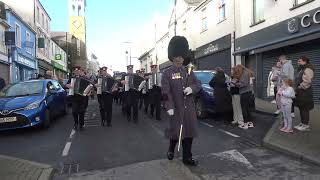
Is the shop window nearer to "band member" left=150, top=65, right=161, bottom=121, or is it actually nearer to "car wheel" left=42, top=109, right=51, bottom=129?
"band member" left=150, top=65, right=161, bottom=121

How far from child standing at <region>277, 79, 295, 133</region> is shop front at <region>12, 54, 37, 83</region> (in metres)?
21.6

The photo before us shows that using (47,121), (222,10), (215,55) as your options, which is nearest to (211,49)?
(215,55)

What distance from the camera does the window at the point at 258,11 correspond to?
899 inches

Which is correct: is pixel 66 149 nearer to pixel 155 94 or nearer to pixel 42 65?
pixel 155 94

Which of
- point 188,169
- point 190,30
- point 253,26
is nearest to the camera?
point 188,169

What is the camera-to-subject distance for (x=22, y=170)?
25.9ft

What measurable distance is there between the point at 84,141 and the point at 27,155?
68.4 inches

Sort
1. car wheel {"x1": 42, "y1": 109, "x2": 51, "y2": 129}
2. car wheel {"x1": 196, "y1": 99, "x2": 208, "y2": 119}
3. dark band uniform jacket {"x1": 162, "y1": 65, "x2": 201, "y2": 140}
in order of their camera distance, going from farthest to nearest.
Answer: car wheel {"x1": 196, "y1": 99, "x2": 208, "y2": 119}, car wheel {"x1": 42, "y1": 109, "x2": 51, "y2": 129}, dark band uniform jacket {"x1": 162, "y1": 65, "x2": 201, "y2": 140}

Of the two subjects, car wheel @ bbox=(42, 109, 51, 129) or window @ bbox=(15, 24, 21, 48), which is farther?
window @ bbox=(15, 24, 21, 48)

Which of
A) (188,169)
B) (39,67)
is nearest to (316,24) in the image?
(188,169)

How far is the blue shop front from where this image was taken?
3023cm

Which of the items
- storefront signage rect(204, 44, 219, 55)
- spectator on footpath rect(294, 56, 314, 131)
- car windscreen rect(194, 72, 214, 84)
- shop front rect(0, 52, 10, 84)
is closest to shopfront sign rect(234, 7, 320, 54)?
storefront signage rect(204, 44, 219, 55)

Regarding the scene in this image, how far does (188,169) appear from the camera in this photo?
7422mm

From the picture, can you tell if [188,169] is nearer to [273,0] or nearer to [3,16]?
[273,0]
